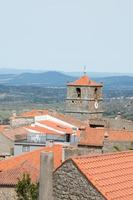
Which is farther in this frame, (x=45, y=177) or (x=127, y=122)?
(x=127, y=122)

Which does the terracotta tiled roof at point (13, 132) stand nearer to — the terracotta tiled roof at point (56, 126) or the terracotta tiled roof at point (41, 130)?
the terracotta tiled roof at point (41, 130)

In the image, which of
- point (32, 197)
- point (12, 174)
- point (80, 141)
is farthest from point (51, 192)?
point (80, 141)

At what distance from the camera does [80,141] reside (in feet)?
186

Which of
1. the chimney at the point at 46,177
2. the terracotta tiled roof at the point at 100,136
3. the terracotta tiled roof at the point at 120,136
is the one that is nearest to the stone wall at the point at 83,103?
the terracotta tiled roof at the point at 120,136

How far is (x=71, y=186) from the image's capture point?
22500mm

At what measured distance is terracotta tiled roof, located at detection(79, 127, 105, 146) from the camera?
55.6m

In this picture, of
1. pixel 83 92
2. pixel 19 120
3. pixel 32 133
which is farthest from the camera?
pixel 83 92

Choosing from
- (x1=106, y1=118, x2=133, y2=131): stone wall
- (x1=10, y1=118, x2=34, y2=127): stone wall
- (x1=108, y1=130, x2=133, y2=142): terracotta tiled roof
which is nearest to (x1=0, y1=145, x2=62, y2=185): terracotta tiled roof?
(x1=108, y1=130, x2=133, y2=142): terracotta tiled roof

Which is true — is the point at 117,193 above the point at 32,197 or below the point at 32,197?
above

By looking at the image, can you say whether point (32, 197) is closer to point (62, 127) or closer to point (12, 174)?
point (12, 174)

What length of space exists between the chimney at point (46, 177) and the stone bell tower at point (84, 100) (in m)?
64.0

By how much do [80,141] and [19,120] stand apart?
27.2 metres

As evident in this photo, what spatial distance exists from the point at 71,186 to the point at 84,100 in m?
65.1

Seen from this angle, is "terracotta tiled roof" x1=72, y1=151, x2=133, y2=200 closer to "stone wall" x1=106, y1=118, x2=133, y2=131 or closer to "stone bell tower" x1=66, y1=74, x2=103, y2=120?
"stone wall" x1=106, y1=118, x2=133, y2=131
